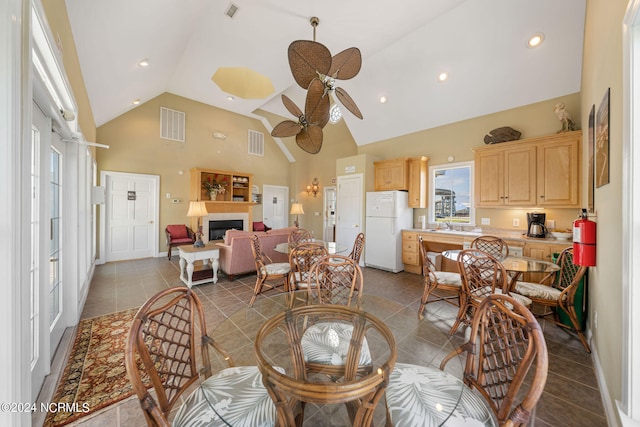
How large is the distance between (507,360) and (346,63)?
8.20ft

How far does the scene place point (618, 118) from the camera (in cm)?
140

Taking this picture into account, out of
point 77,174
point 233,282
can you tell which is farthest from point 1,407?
point 233,282

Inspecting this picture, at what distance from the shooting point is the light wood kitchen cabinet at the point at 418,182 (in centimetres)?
491

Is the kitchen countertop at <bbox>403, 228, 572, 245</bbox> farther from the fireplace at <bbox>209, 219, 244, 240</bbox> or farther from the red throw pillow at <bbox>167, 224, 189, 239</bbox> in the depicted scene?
the red throw pillow at <bbox>167, 224, 189, 239</bbox>

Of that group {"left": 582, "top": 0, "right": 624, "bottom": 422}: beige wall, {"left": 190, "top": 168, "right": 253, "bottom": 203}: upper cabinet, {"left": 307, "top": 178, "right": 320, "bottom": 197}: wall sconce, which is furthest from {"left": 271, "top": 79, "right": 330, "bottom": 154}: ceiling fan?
{"left": 307, "top": 178, "right": 320, "bottom": 197}: wall sconce

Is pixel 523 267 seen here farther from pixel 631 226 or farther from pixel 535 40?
pixel 535 40

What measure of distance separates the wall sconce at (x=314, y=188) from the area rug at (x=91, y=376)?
6.70 meters

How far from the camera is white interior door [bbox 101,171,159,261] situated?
553 centimetres

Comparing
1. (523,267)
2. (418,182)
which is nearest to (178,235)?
(418,182)

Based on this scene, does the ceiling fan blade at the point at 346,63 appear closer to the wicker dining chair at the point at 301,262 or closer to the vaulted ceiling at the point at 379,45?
the vaulted ceiling at the point at 379,45

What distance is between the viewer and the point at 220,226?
695 centimetres

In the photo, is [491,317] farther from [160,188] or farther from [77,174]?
[160,188]

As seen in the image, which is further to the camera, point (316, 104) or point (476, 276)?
point (476, 276)

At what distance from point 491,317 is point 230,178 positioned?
7170 mm
